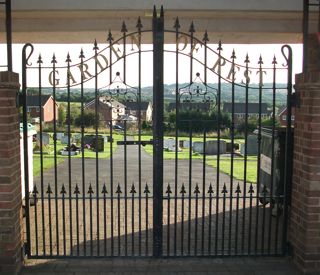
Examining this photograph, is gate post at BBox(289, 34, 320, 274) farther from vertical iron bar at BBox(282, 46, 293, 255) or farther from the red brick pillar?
the red brick pillar

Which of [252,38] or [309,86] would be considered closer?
[309,86]

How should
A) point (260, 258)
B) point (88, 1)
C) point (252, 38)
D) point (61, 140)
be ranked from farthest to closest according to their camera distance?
point (61, 140), point (252, 38), point (88, 1), point (260, 258)

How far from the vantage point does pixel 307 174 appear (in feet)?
14.5

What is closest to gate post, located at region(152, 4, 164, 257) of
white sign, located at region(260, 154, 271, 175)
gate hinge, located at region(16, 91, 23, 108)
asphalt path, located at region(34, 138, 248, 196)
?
gate hinge, located at region(16, 91, 23, 108)

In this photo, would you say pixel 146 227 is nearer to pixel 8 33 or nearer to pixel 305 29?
pixel 8 33

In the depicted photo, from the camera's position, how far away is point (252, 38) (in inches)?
275

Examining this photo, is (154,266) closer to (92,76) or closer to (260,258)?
(260,258)

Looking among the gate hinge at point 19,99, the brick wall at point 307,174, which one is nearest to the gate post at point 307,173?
the brick wall at point 307,174

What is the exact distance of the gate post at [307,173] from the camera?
4.32m

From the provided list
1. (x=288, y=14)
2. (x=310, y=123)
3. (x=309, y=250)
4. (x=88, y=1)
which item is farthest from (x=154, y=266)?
(x=288, y=14)

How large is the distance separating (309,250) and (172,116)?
2.45m

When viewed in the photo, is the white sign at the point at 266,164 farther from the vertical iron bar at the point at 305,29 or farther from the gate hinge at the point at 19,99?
the gate hinge at the point at 19,99

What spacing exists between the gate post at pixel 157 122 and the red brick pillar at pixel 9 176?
1.48 meters

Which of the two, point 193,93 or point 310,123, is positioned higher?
point 193,93
